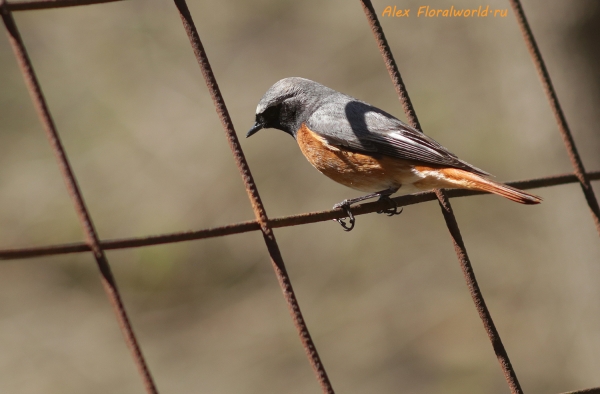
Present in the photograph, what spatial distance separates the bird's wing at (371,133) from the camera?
2934 mm

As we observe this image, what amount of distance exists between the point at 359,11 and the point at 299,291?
11.3 feet

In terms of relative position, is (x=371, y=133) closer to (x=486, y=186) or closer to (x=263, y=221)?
(x=486, y=186)

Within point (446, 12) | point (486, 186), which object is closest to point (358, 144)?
point (486, 186)

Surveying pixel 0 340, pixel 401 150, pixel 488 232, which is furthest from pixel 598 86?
pixel 0 340

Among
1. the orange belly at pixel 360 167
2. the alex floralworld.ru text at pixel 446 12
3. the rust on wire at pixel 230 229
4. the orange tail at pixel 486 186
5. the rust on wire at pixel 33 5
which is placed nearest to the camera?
the rust on wire at pixel 230 229

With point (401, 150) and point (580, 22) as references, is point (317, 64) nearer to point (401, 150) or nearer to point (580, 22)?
point (580, 22)

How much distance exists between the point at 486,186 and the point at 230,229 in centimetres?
118

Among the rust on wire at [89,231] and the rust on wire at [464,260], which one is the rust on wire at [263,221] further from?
the rust on wire at [464,260]

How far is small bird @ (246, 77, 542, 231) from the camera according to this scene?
9.64ft

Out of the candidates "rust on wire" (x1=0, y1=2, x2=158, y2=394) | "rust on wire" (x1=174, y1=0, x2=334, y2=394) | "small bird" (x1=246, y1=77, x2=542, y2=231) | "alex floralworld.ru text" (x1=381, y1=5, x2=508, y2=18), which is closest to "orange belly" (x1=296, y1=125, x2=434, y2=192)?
"small bird" (x1=246, y1=77, x2=542, y2=231)

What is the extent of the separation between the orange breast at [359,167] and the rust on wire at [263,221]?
1.27 m

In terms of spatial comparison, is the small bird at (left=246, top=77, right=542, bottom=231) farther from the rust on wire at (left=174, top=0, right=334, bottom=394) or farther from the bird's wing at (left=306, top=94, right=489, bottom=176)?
the rust on wire at (left=174, top=0, right=334, bottom=394)

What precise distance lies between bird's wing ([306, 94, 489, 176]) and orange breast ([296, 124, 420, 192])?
0.04 meters

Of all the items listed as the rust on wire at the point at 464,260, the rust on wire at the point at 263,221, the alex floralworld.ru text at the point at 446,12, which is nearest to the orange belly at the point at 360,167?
the rust on wire at the point at 464,260
